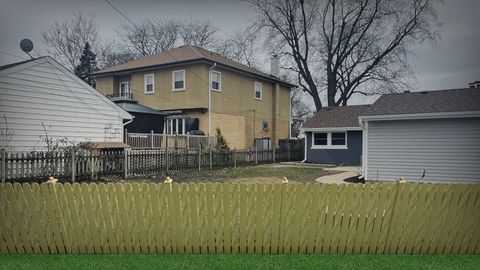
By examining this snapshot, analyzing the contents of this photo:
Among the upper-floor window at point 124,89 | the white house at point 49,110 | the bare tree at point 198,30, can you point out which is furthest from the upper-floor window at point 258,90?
the white house at point 49,110

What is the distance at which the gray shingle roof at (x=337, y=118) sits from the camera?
19281 millimetres

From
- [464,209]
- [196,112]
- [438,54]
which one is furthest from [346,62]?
[464,209]

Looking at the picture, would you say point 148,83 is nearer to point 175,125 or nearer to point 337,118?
point 175,125

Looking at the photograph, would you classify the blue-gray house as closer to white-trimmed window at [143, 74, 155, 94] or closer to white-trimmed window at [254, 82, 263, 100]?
white-trimmed window at [254, 82, 263, 100]

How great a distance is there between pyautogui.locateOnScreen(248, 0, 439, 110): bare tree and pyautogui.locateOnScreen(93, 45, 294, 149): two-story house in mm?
2965

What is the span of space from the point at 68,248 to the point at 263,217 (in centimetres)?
226

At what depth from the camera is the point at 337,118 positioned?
20016 millimetres

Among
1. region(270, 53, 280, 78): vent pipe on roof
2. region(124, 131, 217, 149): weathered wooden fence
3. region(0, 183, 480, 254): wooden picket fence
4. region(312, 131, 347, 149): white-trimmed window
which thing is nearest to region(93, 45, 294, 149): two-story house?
region(270, 53, 280, 78): vent pipe on roof

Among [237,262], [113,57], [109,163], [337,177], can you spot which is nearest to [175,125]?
[113,57]

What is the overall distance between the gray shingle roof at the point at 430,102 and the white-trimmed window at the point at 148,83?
35.5ft

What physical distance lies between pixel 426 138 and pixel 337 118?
32.9 ft

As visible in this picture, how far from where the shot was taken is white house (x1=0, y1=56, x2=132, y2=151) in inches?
344

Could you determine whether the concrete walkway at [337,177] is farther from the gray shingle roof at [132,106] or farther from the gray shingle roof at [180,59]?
the gray shingle roof at [132,106]

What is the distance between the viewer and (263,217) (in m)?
3.89
